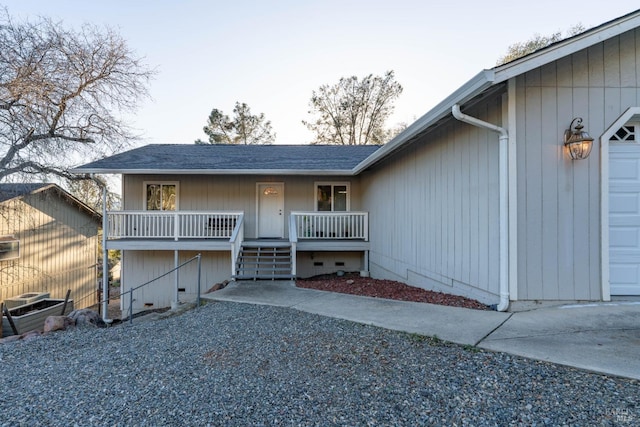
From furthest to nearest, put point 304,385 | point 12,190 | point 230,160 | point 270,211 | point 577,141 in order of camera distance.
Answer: point 270,211 < point 230,160 < point 12,190 < point 577,141 < point 304,385

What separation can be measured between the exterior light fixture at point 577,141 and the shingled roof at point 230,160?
5610 millimetres

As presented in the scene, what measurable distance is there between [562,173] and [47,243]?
16.8 metres

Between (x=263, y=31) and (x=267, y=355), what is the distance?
12156mm

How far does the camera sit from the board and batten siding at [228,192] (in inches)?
395

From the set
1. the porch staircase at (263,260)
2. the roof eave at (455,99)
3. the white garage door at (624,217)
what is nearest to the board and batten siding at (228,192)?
the porch staircase at (263,260)

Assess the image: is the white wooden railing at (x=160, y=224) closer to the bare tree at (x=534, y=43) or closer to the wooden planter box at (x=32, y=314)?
the wooden planter box at (x=32, y=314)

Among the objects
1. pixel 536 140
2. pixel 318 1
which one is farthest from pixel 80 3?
pixel 536 140

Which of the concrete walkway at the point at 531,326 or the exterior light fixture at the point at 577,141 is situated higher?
the exterior light fixture at the point at 577,141

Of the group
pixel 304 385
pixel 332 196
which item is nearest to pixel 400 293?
pixel 304 385

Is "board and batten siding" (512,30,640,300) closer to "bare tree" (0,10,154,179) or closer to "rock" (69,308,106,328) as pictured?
"rock" (69,308,106,328)

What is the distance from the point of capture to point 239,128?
82.5 ft

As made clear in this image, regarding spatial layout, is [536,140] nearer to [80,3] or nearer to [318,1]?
[318,1]

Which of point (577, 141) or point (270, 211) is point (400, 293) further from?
point (270, 211)

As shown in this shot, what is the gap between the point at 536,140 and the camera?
4180 mm
